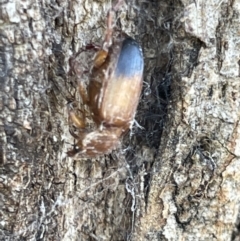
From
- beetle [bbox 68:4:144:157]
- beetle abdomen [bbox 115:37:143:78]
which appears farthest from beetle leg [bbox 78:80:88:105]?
beetle abdomen [bbox 115:37:143:78]

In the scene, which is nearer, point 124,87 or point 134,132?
point 124,87

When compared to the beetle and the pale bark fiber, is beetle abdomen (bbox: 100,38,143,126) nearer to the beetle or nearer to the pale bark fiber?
the beetle

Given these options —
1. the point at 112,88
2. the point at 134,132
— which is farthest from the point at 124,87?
the point at 134,132

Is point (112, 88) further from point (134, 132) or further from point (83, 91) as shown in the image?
point (134, 132)

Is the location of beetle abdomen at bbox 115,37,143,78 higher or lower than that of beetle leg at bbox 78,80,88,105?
higher

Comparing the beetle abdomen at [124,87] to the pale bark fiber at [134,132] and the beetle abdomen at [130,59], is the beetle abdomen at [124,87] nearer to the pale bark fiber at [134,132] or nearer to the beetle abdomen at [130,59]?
the beetle abdomen at [130,59]

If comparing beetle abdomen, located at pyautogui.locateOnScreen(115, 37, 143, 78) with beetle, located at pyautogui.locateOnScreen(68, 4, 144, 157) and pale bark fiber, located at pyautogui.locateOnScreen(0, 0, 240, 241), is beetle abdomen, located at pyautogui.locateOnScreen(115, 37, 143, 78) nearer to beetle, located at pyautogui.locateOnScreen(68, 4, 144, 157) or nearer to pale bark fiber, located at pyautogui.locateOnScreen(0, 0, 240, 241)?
beetle, located at pyautogui.locateOnScreen(68, 4, 144, 157)
